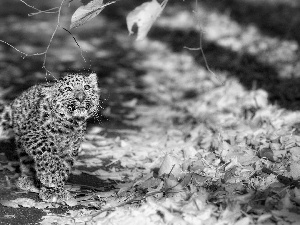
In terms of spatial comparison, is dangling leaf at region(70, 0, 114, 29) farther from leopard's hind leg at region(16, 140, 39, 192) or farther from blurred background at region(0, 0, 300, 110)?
blurred background at region(0, 0, 300, 110)

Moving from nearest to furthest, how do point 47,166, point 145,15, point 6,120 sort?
1. point 145,15
2. point 47,166
3. point 6,120

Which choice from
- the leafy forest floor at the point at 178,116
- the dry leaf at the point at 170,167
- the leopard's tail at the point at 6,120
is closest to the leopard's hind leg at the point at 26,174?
the leafy forest floor at the point at 178,116

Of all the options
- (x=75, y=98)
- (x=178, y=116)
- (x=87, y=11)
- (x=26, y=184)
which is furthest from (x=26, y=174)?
(x=178, y=116)

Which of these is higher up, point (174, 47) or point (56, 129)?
point (174, 47)

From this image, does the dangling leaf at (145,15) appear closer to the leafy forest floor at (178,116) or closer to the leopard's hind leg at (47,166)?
the leafy forest floor at (178,116)

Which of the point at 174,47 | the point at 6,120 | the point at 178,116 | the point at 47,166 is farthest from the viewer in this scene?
the point at 174,47

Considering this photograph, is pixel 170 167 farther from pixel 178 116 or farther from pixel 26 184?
pixel 178 116

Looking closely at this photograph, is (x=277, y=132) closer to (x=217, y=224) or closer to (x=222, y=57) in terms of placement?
(x=217, y=224)
